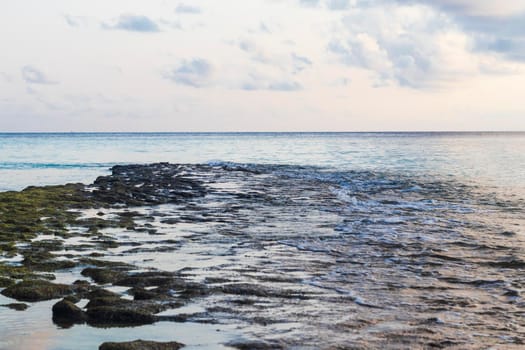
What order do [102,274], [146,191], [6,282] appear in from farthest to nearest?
1. [146,191]
2. [102,274]
3. [6,282]

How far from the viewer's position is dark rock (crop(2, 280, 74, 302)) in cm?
1076

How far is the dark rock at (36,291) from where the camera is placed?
35.3 ft

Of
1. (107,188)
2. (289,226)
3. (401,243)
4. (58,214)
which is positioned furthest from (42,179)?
(401,243)

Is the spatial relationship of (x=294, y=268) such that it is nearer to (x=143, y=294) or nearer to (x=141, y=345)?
(x=143, y=294)

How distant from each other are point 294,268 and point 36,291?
5433 mm

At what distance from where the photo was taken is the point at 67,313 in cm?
949

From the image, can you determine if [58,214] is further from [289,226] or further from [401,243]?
[401,243]

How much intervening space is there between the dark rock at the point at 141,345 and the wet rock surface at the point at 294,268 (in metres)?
0.87

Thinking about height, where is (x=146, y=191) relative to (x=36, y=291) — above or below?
below

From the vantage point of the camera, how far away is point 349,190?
33.5 m

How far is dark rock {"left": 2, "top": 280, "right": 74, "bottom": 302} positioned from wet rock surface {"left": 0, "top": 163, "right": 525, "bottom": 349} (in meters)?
0.04

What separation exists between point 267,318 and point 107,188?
77.7 ft

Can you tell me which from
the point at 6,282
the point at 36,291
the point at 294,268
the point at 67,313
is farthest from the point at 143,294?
the point at 294,268

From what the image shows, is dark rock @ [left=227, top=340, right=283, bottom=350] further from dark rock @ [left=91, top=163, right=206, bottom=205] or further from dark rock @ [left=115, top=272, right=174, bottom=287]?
dark rock @ [left=91, top=163, right=206, bottom=205]
